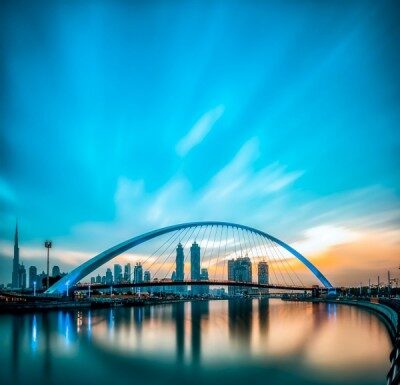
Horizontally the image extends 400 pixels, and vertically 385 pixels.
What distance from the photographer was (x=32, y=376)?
52.9 feet

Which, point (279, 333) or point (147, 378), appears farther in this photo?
point (279, 333)

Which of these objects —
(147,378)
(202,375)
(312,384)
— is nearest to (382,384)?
(312,384)

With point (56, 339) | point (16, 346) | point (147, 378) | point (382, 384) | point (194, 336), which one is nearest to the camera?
point (382, 384)

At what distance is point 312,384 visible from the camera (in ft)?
48.8

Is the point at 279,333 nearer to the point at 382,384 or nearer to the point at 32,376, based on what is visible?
the point at 382,384

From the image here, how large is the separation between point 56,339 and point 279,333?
660 inches

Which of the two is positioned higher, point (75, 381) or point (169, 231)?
point (169, 231)

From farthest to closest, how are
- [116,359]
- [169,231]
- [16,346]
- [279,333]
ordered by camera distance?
1. [169,231]
2. [279,333]
3. [16,346]
4. [116,359]

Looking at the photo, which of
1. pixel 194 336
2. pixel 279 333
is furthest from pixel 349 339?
pixel 194 336

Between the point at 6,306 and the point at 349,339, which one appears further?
the point at 6,306

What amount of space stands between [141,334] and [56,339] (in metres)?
6.37

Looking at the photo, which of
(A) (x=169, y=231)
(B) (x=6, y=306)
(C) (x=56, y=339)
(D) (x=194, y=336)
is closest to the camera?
(C) (x=56, y=339)

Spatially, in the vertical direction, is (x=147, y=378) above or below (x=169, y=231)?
below

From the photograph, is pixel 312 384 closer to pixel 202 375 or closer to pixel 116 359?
pixel 202 375
